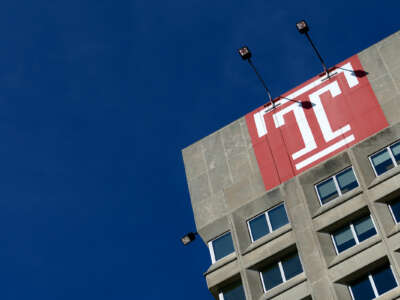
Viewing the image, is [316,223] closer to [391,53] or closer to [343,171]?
[343,171]

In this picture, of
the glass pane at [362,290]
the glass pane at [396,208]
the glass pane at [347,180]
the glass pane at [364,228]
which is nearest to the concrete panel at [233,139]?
the glass pane at [347,180]

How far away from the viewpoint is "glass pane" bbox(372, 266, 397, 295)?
41300mm

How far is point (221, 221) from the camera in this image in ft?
166

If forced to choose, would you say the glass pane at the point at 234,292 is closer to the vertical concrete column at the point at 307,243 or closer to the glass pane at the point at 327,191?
the vertical concrete column at the point at 307,243

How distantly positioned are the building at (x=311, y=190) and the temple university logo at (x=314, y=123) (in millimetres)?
72

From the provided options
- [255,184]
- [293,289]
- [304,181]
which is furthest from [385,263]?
[255,184]

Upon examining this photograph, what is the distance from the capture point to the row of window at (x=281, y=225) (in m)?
44.4

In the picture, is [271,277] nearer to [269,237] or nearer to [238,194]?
[269,237]

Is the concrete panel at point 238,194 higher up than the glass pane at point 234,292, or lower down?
higher up

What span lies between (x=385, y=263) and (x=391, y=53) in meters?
15.5

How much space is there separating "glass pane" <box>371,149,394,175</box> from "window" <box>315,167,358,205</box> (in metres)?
1.45

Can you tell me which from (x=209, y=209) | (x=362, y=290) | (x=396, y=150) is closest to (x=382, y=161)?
(x=396, y=150)

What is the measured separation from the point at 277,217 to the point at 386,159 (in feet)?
24.1

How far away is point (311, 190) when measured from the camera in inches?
1896
